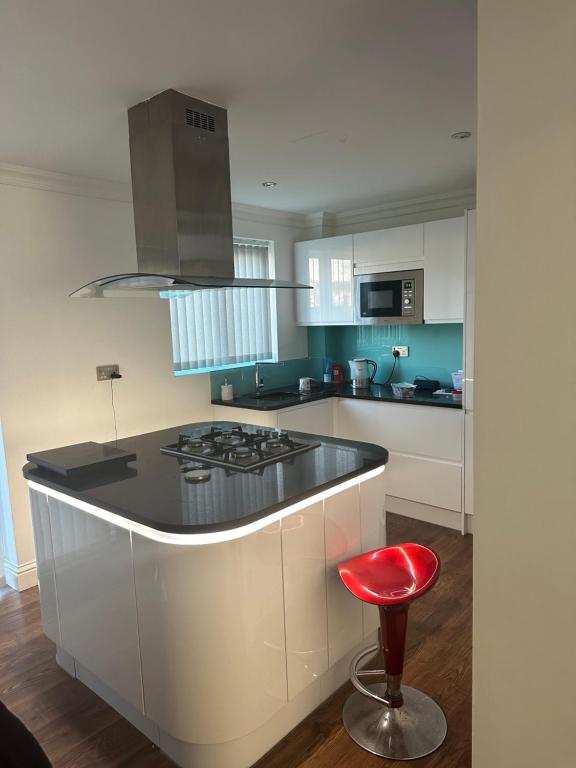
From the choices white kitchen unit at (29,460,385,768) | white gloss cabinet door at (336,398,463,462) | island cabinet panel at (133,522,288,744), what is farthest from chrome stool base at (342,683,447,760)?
white gloss cabinet door at (336,398,463,462)

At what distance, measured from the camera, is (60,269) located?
10.7 feet

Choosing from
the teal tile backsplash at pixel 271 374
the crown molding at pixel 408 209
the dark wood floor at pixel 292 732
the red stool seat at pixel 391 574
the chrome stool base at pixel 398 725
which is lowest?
the dark wood floor at pixel 292 732

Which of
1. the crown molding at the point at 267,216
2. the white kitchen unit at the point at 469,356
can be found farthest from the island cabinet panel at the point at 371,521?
the crown molding at the point at 267,216

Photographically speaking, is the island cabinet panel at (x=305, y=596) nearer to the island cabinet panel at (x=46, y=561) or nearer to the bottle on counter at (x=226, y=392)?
the island cabinet panel at (x=46, y=561)

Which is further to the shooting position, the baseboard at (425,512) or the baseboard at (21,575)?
the baseboard at (425,512)

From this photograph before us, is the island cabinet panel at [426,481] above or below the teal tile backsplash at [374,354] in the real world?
below

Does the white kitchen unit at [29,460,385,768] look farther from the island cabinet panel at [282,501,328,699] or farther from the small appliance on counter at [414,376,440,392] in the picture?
the small appliance on counter at [414,376,440,392]

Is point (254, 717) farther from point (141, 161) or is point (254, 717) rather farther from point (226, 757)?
point (141, 161)

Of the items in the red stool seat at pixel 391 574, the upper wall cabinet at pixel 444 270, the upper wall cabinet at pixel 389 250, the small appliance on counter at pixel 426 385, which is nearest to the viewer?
the red stool seat at pixel 391 574

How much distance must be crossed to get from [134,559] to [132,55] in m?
1.74

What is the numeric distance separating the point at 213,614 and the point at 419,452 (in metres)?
2.49

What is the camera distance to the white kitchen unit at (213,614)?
1688mm

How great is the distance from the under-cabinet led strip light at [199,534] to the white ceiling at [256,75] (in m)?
1.56

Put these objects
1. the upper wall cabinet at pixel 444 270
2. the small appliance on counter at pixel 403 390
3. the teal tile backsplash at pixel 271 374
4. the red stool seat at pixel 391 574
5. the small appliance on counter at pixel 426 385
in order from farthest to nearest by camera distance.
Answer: the teal tile backsplash at pixel 271 374, the small appliance on counter at pixel 426 385, the small appliance on counter at pixel 403 390, the upper wall cabinet at pixel 444 270, the red stool seat at pixel 391 574
